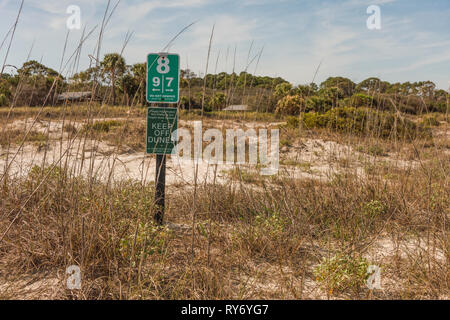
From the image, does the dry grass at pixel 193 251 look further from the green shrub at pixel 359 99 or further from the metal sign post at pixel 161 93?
the green shrub at pixel 359 99

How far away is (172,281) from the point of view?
6.39 feet

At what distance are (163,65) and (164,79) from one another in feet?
0.38

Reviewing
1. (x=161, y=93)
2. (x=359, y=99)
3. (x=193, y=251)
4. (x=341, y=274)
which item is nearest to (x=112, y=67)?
(x=161, y=93)

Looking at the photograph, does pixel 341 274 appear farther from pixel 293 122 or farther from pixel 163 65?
pixel 293 122

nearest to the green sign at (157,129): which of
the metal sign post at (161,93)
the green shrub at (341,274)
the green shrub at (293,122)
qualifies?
the metal sign post at (161,93)

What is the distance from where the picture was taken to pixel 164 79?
2605mm

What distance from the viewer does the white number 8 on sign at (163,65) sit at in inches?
102

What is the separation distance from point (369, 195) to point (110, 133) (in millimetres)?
6593

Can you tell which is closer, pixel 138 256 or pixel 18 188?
pixel 138 256

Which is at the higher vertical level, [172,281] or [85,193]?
[85,193]

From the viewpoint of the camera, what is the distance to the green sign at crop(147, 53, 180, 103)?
8.46 feet

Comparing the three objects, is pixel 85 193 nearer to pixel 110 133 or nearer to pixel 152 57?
→ pixel 152 57

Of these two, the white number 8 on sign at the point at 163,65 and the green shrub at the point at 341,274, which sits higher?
the white number 8 on sign at the point at 163,65
